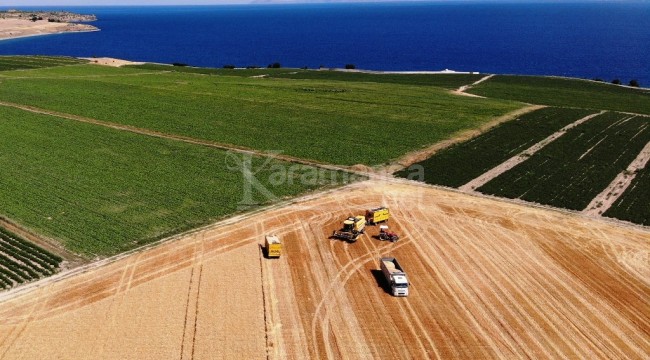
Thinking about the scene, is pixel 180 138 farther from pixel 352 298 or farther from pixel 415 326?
pixel 415 326

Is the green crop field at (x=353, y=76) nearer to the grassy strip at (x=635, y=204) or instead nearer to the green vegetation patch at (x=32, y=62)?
the green vegetation patch at (x=32, y=62)

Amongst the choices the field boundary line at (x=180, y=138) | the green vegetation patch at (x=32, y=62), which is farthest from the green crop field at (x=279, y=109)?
the green vegetation patch at (x=32, y=62)

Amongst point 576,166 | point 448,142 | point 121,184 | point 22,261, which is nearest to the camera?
point 22,261

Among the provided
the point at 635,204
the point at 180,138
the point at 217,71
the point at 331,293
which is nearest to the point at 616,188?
the point at 635,204

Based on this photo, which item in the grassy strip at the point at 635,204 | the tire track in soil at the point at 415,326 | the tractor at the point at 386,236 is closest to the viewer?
the tire track in soil at the point at 415,326

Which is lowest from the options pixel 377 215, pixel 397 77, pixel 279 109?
pixel 377 215

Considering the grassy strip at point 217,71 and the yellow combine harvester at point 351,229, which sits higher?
the grassy strip at point 217,71

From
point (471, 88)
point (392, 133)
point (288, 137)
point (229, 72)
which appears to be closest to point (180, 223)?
point (288, 137)
